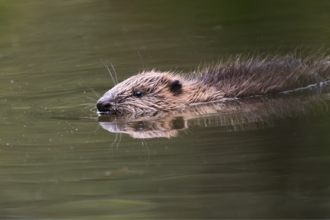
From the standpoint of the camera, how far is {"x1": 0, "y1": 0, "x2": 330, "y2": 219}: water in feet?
11.0

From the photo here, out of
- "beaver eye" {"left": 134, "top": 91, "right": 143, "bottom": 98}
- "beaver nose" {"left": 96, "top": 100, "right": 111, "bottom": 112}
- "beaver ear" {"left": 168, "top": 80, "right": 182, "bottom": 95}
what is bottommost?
"beaver nose" {"left": 96, "top": 100, "right": 111, "bottom": 112}

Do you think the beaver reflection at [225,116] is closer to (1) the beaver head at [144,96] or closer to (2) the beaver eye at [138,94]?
(1) the beaver head at [144,96]

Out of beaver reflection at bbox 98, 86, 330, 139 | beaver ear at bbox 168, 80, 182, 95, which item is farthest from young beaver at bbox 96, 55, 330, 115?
beaver reflection at bbox 98, 86, 330, 139

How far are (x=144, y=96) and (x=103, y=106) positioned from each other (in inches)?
24.8

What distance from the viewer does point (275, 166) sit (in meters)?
3.90

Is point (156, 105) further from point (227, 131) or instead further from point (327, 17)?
point (327, 17)

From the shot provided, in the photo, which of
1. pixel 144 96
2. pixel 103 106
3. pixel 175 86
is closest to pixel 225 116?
pixel 175 86

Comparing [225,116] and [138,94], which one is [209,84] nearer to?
[138,94]

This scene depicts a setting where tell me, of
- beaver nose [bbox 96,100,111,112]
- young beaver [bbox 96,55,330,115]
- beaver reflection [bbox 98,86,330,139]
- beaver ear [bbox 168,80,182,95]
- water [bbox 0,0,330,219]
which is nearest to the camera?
water [bbox 0,0,330,219]

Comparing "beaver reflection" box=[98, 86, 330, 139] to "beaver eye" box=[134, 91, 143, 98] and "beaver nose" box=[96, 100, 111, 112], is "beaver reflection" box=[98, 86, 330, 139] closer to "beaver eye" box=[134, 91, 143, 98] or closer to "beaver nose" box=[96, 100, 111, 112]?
"beaver nose" box=[96, 100, 111, 112]

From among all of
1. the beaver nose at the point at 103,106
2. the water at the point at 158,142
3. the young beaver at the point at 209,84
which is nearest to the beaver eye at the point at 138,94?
the young beaver at the point at 209,84

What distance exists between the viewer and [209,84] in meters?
7.51

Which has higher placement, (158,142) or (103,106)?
(158,142)

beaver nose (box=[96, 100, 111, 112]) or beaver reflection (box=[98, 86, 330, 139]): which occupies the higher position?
beaver reflection (box=[98, 86, 330, 139])
